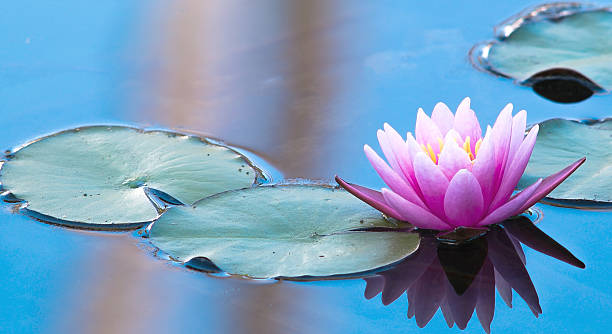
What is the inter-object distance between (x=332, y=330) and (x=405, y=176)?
1.25ft

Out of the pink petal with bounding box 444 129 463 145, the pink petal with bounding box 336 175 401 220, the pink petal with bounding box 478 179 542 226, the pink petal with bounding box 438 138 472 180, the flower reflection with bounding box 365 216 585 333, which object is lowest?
the flower reflection with bounding box 365 216 585 333

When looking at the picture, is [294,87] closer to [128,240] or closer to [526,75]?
[526,75]

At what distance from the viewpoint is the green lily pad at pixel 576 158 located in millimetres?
1779

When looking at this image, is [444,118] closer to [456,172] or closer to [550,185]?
[456,172]

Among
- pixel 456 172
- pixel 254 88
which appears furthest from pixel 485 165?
pixel 254 88

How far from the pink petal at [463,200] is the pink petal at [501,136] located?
78 millimetres

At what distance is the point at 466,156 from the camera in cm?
154

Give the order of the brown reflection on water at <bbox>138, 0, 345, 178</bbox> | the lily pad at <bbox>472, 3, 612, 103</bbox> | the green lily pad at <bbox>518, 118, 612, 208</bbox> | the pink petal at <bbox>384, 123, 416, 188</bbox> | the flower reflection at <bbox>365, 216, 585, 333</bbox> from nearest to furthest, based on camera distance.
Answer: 1. the flower reflection at <bbox>365, 216, 585, 333</bbox>
2. the pink petal at <bbox>384, 123, 416, 188</bbox>
3. the green lily pad at <bbox>518, 118, 612, 208</bbox>
4. the brown reflection on water at <bbox>138, 0, 345, 178</bbox>
5. the lily pad at <bbox>472, 3, 612, 103</bbox>

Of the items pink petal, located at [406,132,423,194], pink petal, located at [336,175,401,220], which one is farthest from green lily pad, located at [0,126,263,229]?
pink petal, located at [406,132,423,194]

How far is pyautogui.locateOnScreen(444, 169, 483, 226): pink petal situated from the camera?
4.96 ft

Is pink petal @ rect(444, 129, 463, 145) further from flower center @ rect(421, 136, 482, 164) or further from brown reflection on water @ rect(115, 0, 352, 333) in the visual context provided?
brown reflection on water @ rect(115, 0, 352, 333)

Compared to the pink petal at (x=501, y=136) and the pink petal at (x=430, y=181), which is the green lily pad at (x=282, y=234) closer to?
the pink petal at (x=430, y=181)

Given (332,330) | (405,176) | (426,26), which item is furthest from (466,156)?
(426,26)

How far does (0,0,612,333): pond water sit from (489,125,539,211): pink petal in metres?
0.16
